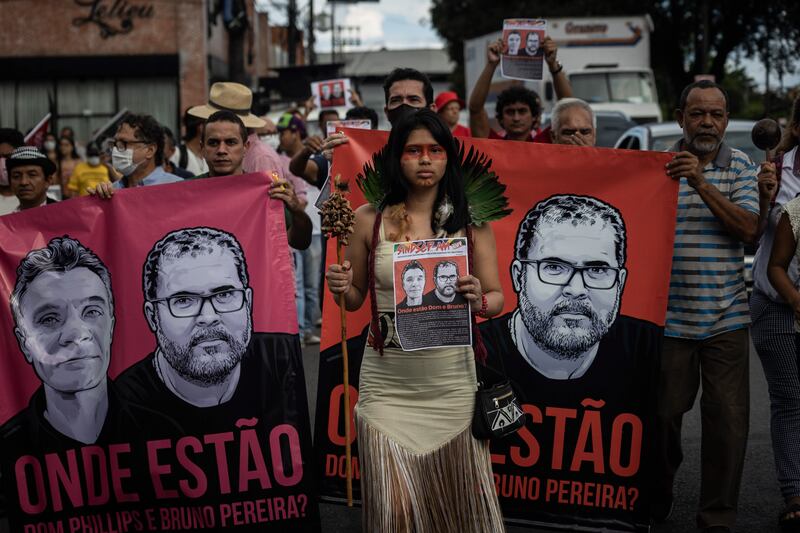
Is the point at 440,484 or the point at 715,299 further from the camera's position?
the point at 715,299

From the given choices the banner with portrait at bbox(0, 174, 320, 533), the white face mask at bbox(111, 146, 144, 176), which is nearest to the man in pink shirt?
the white face mask at bbox(111, 146, 144, 176)

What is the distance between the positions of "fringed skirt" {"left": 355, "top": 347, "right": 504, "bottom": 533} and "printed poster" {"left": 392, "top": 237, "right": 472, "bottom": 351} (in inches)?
5.7

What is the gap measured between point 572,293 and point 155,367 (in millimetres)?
1908

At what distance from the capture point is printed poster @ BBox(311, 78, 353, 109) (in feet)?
44.2

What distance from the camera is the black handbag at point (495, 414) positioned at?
421 cm

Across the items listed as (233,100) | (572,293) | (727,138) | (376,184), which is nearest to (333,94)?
(727,138)

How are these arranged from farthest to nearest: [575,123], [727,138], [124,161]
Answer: [727,138] < [124,161] < [575,123]

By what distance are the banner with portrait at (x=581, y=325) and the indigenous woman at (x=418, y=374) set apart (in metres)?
0.97

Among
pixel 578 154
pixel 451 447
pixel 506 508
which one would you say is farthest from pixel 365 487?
pixel 578 154

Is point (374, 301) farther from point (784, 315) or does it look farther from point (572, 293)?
point (784, 315)

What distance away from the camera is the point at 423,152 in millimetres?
4277

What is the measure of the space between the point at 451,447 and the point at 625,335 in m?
1.41

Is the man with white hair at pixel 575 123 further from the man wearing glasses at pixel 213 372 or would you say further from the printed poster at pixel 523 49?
the man wearing glasses at pixel 213 372

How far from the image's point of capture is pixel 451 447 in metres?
4.23
